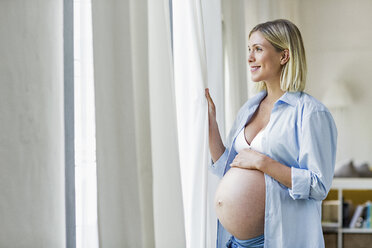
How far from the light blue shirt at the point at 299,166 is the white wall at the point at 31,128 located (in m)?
0.66

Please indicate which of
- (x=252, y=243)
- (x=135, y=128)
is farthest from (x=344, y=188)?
(x=135, y=128)

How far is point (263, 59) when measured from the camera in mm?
1627

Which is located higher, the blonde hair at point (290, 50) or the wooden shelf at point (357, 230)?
the blonde hair at point (290, 50)

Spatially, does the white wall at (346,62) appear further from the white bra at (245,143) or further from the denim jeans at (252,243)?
the denim jeans at (252,243)

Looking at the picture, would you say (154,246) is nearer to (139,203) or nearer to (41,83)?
(139,203)

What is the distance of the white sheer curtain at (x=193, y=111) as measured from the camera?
1678 millimetres

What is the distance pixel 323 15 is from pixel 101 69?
359cm

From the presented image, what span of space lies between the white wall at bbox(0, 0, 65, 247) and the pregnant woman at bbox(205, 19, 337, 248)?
0.62 meters

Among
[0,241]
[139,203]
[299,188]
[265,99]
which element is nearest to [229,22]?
[265,99]

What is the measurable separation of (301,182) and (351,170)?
2.92 metres

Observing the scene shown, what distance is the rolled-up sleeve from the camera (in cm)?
145

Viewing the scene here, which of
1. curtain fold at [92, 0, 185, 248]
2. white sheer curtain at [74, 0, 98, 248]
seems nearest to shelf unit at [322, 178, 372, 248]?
curtain fold at [92, 0, 185, 248]

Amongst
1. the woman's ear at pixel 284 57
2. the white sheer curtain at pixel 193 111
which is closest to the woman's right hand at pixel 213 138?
the white sheer curtain at pixel 193 111

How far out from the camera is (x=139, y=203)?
4.21ft
